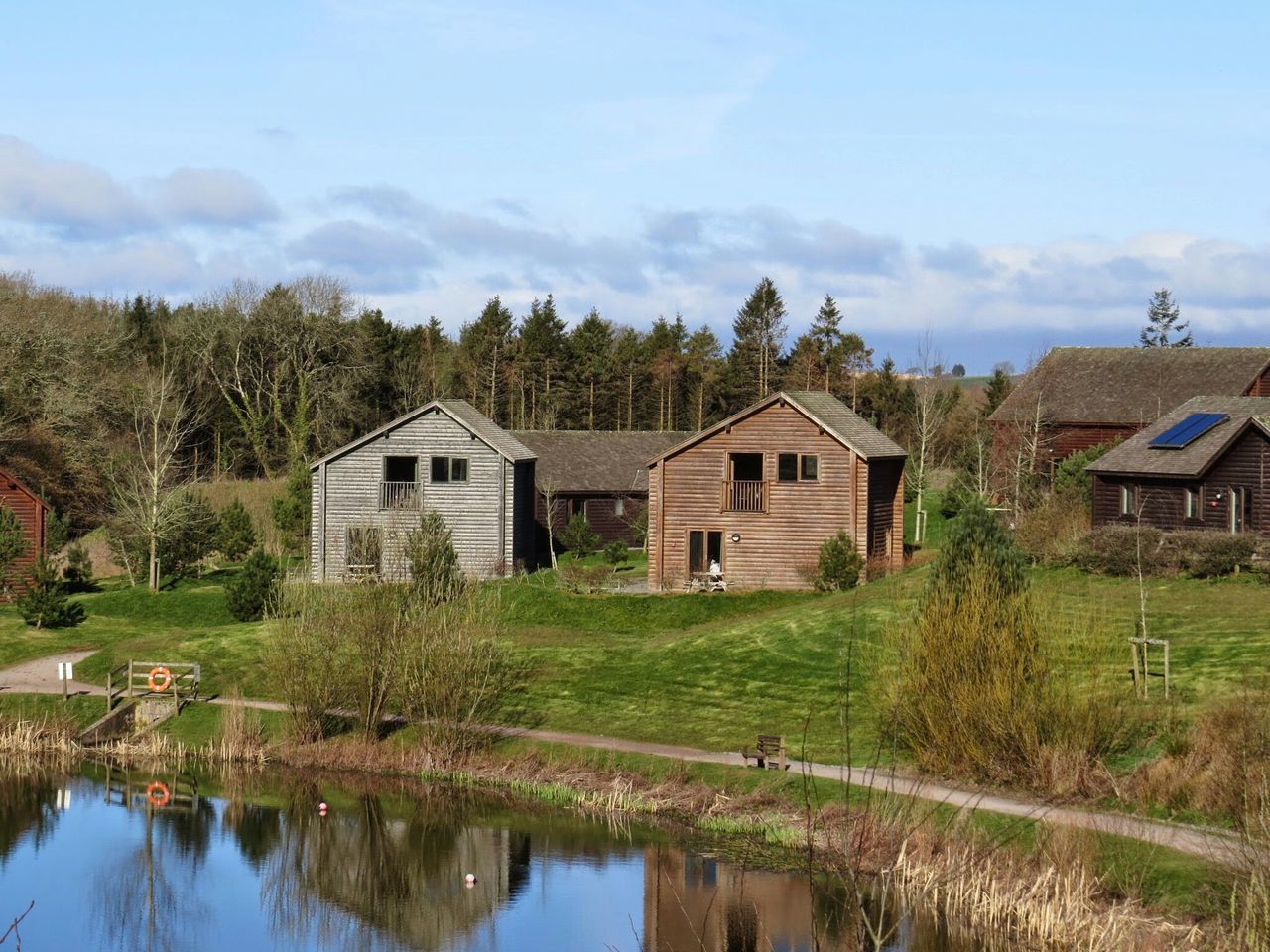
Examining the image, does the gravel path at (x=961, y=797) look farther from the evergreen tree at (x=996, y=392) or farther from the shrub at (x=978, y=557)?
the evergreen tree at (x=996, y=392)

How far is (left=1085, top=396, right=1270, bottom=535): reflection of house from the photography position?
4628 centimetres

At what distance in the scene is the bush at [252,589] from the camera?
1892 inches

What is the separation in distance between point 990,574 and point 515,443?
1310 inches

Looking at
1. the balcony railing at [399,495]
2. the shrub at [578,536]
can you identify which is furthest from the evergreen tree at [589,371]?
the balcony railing at [399,495]

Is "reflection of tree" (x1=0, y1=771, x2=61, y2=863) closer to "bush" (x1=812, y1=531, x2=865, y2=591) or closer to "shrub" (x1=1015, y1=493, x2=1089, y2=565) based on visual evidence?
"bush" (x1=812, y1=531, x2=865, y2=591)

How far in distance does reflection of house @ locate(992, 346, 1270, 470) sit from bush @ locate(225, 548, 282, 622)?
3202cm

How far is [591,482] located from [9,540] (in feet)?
79.7

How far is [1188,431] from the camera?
163 feet

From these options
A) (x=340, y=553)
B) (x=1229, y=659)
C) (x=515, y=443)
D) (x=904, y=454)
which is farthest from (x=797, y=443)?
(x=1229, y=659)

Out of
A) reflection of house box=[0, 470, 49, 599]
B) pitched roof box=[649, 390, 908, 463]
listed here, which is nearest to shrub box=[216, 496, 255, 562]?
reflection of house box=[0, 470, 49, 599]

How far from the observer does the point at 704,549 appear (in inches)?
2098

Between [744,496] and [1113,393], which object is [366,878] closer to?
[744,496]

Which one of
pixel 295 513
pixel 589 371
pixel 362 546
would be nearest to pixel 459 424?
pixel 362 546

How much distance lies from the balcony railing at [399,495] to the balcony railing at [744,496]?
37.5 ft
